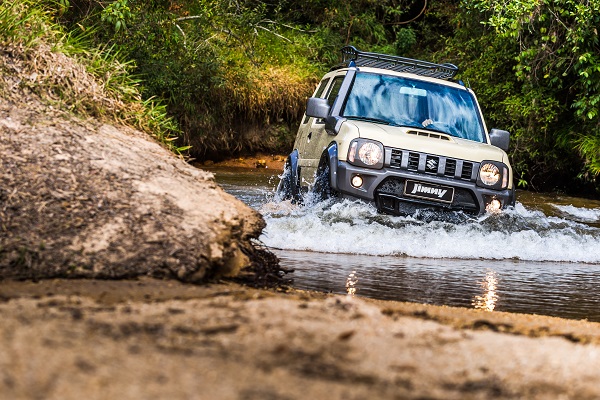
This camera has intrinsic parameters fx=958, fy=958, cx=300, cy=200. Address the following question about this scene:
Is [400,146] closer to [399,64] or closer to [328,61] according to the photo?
[399,64]

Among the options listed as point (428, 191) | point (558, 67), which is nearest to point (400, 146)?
point (428, 191)

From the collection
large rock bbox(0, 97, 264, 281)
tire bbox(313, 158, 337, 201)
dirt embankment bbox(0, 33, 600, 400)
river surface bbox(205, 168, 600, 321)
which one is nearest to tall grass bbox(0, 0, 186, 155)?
dirt embankment bbox(0, 33, 600, 400)

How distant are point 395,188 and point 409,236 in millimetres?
496

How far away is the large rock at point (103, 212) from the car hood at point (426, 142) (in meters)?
2.99

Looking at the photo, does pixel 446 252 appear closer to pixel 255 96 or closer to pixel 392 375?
pixel 392 375

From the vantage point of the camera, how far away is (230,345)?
315 cm

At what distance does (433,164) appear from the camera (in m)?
8.70

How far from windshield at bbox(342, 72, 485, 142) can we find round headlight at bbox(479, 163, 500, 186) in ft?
2.13

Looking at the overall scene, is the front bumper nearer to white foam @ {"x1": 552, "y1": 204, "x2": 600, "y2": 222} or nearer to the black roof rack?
the black roof rack

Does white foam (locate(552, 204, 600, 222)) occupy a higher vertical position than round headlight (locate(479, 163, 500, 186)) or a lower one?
lower

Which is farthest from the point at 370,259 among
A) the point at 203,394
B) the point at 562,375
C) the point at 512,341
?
the point at 203,394

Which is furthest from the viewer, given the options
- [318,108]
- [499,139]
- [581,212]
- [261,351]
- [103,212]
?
[581,212]

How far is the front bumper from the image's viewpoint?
858 cm

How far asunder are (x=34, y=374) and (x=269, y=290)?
2572 mm
